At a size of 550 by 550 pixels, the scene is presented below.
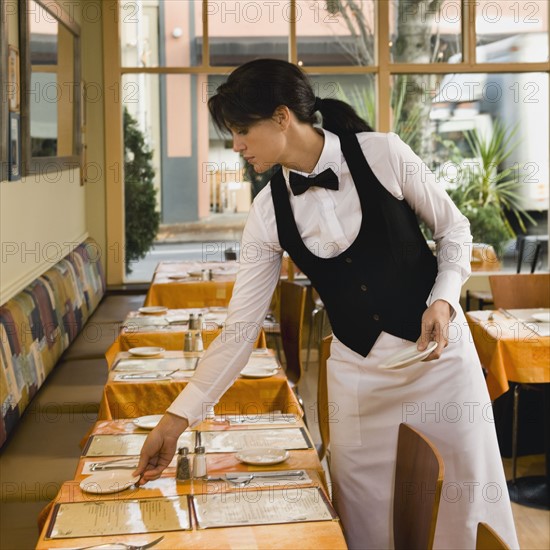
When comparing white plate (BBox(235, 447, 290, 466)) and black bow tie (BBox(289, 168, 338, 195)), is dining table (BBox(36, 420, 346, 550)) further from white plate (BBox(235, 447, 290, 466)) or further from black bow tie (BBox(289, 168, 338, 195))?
black bow tie (BBox(289, 168, 338, 195))

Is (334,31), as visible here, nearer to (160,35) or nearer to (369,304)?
(160,35)

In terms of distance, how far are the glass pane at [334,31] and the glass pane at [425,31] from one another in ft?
0.61

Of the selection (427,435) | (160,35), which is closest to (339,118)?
(427,435)

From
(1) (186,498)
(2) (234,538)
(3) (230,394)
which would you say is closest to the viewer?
(2) (234,538)

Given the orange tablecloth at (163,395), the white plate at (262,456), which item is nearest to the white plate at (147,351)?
the orange tablecloth at (163,395)

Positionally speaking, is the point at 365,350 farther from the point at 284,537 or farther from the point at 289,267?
the point at 289,267

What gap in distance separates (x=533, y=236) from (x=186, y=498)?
5881 millimetres

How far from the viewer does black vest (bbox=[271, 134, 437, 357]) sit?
6.56 ft

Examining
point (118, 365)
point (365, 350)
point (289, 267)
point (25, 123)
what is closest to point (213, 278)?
point (289, 267)

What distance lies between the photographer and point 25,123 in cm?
440

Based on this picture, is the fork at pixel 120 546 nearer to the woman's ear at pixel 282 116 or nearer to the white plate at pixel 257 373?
the woman's ear at pixel 282 116

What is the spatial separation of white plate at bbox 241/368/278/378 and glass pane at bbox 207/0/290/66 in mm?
4049

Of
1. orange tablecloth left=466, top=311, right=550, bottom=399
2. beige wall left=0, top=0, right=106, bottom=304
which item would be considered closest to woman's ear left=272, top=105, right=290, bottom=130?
orange tablecloth left=466, top=311, right=550, bottom=399

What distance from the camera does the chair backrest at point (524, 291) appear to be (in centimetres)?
502
